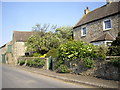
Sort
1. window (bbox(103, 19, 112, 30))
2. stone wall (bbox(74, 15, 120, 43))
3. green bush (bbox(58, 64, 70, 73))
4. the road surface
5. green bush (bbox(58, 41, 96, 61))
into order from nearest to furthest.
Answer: the road surface → green bush (bbox(58, 41, 96, 61)) → green bush (bbox(58, 64, 70, 73)) → stone wall (bbox(74, 15, 120, 43)) → window (bbox(103, 19, 112, 30))

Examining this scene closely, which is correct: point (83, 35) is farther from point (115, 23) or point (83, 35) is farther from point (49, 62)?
point (49, 62)

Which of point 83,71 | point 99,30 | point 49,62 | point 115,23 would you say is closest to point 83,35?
point 99,30

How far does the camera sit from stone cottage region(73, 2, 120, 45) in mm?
18453

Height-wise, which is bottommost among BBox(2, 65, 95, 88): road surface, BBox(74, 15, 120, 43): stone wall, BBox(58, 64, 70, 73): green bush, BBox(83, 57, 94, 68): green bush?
BBox(2, 65, 95, 88): road surface

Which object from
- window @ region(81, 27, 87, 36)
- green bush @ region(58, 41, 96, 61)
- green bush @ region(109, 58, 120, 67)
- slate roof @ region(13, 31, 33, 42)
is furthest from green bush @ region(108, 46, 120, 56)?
slate roof @ region(13, 31, 33, 42)

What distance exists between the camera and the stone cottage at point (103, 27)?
18.5 meters

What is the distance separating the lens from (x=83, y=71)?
36.6 feet

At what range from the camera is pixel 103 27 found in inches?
799

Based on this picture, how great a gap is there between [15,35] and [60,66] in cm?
3236

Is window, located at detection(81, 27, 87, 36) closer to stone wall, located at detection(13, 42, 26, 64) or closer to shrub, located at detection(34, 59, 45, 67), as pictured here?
shrub, located at detection(34, 59, 45, 67)

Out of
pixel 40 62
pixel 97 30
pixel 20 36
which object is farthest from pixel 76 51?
pixel 20 36

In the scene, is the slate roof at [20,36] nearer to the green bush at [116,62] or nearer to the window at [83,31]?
the window at [83,31]


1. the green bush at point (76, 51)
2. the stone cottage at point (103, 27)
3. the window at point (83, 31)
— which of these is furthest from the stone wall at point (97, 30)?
the green bush at point (76, 51)

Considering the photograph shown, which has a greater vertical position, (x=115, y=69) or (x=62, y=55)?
(x=62, y=55)
